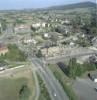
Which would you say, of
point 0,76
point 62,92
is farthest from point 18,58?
point 62,92

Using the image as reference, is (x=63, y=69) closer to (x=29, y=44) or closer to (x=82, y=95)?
(x=82, y=95)

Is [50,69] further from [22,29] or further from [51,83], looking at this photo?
[22,29]

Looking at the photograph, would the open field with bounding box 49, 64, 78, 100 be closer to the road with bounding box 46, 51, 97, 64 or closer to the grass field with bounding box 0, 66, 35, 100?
the road with bounding box 46, 51, 97, 64

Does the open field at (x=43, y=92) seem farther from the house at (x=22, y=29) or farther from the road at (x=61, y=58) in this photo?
the house at (x=22, y=29)

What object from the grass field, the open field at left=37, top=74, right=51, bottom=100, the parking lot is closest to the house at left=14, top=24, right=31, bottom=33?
the grass field

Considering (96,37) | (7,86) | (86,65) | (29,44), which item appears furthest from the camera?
(96,37)

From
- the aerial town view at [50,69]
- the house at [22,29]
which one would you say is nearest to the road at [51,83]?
the aerial town view at [50,69]
